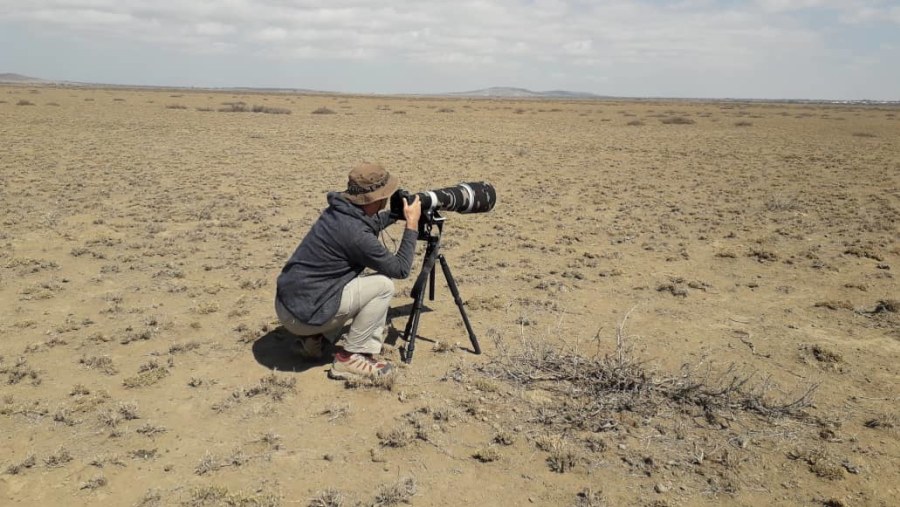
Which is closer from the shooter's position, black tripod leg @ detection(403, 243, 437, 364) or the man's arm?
the man's arm

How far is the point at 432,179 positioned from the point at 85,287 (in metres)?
8.81

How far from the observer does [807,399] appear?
4.06 meters

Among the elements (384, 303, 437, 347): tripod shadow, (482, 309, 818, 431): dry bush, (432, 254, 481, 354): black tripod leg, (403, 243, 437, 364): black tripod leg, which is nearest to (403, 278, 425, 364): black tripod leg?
(403, 243, 437, 364): black tripod leg

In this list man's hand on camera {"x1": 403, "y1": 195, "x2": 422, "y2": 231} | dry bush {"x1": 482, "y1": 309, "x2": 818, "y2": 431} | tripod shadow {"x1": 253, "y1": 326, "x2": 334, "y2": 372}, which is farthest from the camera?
tripod shadow {"x1": 253, "y1": 326, "x2": 334, "y2": 372}

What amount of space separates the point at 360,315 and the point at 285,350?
104 centimetres

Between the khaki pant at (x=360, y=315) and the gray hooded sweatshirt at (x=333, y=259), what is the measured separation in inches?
2.9

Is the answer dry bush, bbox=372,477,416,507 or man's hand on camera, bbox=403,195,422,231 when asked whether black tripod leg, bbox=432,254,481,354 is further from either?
dry bush, bbox=372,477,416,507

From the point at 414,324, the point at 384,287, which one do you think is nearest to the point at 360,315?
the point at 384,287

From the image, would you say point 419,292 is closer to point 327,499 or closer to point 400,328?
point 400,328

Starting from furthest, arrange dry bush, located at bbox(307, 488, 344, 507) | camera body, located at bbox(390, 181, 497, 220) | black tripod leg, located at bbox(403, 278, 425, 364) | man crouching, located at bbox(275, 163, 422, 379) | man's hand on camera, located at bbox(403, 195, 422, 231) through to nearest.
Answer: black tripod leg, located at bbox(403, 278, 425, 364) → camera body, located at bbox(390, 181, 497, 220) → man's hand on camera, located at bbox(403, 195, 422, 231) → man crouching, located at bbox(275, 163, 422, 379) → dry bush, located at bbox(307, 488, 344, 507)

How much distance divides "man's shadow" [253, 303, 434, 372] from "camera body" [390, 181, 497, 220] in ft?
4.30

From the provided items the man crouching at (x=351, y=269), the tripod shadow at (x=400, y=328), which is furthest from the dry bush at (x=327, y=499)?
the tripod shadow at (x=400, y=328)

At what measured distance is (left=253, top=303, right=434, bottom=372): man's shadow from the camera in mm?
4617

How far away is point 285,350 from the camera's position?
4.90m
